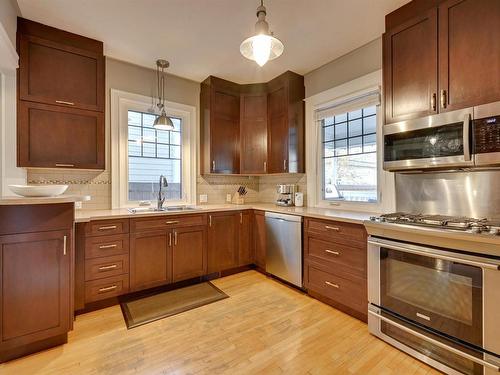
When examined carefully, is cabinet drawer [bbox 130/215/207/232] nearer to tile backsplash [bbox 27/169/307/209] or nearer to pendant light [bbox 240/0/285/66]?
tile backsplash [bbox 27/169/307/209]

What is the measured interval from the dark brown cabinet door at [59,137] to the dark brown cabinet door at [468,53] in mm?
3128

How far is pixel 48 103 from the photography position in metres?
2.35

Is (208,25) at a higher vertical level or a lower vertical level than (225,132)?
higher

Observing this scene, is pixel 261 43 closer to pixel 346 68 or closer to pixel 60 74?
pixel 346 68

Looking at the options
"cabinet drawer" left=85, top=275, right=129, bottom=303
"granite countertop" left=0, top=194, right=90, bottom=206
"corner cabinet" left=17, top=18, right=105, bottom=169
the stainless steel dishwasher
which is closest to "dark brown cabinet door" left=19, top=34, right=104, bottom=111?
"corner cabinet" left=17, top=18, right=105, bottom=169

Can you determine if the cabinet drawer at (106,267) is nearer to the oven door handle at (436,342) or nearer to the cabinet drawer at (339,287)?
the cabinet drawer at (339,287)

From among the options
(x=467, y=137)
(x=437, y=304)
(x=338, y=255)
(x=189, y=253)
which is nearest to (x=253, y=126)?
(x=189, y=253)

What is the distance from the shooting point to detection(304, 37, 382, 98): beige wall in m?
2.61

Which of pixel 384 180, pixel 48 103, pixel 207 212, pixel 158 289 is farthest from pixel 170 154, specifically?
pixel 384 180

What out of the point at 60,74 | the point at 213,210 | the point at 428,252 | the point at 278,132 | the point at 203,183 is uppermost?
the point at 60,74

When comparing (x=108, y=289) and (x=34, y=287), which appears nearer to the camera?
(x=34, y=287)

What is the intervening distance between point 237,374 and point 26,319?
150cm

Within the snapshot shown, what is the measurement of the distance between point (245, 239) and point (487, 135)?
2570 mm

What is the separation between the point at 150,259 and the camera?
2639 millimetres
